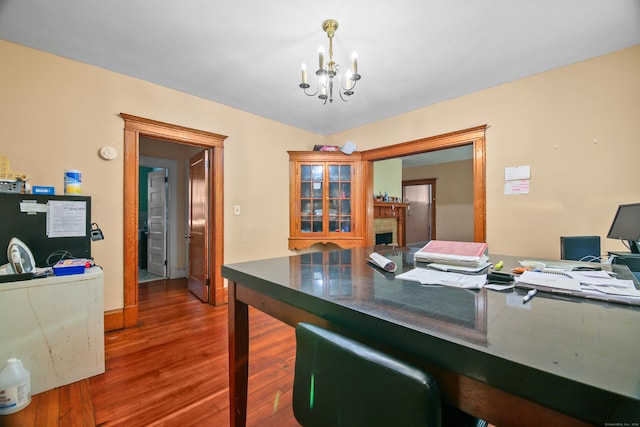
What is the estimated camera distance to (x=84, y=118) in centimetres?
238

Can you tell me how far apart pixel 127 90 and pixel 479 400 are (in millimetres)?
3373

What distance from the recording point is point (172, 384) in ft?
5.55

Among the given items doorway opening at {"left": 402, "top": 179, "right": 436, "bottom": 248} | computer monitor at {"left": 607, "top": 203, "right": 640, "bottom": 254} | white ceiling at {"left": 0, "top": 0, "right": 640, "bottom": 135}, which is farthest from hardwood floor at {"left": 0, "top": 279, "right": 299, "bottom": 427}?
doorway opening at {"left": 402, "top": 179, "right": 436, "bottom": 248}

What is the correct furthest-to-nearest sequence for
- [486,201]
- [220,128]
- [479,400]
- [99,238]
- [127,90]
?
[220,128], [486,201], [127,90], [99,238], [479,400]

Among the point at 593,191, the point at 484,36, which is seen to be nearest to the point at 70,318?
the point at 484,36

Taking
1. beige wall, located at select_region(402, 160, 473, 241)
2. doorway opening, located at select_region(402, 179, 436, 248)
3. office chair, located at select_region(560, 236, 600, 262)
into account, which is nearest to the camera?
office chair, located at select_region(560, 236, 600, 262)

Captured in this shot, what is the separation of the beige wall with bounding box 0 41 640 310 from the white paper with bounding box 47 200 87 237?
440mm

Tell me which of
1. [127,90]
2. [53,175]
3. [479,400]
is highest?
[127,90]

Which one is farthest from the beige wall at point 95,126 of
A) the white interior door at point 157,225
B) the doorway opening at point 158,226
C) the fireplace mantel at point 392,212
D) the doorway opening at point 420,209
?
the doorway opening at point 420,209

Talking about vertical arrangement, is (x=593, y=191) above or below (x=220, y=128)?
below

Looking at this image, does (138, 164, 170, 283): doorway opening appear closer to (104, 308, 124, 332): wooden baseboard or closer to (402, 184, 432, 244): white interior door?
(104, 308, 124, 332): wooden baseboard

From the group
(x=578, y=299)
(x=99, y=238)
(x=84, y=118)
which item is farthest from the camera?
(x=84, y=118)

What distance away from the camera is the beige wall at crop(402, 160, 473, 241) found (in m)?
6.11

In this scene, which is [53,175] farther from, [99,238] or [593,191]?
[593,191]
